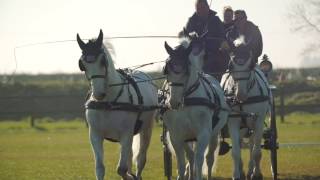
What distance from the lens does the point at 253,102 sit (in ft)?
40.9

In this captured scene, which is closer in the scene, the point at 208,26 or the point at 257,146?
the point at 257,146

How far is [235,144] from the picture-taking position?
11820 millimetres

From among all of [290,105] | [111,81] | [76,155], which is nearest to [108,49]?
[111,81]

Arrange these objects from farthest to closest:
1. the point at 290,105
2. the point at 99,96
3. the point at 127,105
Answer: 1. the point at 290,105
2. the point at 127,105
3. the point at 99,96

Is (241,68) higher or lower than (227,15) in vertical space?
lower

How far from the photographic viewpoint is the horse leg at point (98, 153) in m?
10.8

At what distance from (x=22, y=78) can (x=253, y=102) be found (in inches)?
1786

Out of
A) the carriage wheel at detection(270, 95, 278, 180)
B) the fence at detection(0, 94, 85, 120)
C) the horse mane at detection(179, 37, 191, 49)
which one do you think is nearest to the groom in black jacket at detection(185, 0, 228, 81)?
the horse mane at detection(179, 37, 191, 49)

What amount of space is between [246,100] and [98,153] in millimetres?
2907

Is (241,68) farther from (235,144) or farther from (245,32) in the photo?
(245,32)

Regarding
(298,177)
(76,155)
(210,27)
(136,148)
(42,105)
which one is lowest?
(76,155)

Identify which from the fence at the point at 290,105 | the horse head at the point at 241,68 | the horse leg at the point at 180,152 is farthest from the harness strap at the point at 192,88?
the fence at the point at 290,105

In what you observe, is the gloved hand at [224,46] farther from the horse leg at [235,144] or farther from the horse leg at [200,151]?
the horse leg at [200,151]

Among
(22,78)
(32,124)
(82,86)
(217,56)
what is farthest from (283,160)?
(22,78)
